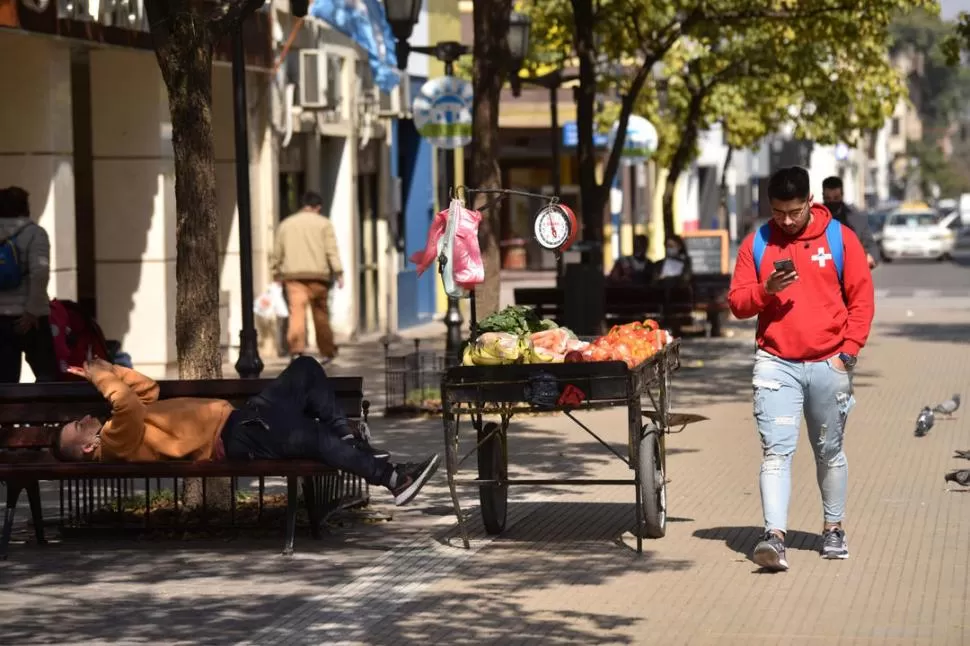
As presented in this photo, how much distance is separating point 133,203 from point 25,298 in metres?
7.11

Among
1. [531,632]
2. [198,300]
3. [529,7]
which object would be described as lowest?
[531,632]

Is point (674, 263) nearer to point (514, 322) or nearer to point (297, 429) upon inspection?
point (514, 322)

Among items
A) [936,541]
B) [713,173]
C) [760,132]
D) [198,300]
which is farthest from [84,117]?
[713,173]

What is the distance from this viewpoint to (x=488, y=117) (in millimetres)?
18172

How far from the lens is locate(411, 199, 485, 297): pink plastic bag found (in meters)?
11.2

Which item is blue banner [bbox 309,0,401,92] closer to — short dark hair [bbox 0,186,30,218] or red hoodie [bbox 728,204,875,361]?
short dark hair [bbox 0,186,30,218]

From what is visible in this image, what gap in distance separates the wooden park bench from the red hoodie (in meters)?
2.12

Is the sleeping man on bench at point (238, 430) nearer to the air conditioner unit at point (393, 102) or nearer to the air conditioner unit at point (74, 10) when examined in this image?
the air conditioner unit at point (74, 10)

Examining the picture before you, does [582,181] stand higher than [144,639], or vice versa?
[582,181]

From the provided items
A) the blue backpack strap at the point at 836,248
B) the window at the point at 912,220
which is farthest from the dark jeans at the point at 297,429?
the window at the point at 912,220

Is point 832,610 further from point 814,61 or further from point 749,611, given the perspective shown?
point 814,61

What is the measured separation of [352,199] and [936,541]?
18297mm

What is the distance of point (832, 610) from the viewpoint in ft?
27.6

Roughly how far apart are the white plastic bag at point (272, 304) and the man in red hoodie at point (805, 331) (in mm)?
13820
